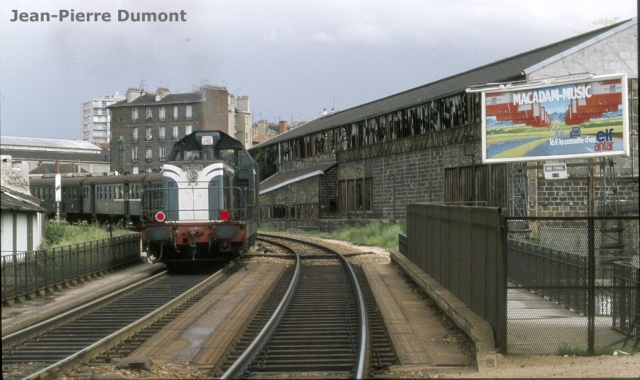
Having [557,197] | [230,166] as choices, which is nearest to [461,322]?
[230,166]

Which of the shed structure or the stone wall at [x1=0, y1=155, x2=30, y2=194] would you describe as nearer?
the stone wall at [x1=0, y1=155, x2=30, y2=194]

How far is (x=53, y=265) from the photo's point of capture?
17750 millimetres

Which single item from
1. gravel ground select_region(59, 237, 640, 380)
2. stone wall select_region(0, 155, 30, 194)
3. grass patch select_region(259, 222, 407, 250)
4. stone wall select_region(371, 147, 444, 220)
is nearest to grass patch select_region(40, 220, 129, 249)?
stone wall select_region(0, 155, 30, 194)

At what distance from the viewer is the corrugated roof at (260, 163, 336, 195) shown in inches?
2092

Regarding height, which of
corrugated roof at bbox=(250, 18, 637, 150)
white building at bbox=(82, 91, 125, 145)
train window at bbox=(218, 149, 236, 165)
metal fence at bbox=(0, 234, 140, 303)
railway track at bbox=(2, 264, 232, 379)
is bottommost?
railway track at bbox=(2, 264, 232, 379)

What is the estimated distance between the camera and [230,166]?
22.7 metres

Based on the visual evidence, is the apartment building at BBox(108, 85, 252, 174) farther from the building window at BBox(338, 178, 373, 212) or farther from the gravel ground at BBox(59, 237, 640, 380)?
the gravel ground at BBox(59, 237, 640, 380)

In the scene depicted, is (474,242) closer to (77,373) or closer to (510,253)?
(510,253)

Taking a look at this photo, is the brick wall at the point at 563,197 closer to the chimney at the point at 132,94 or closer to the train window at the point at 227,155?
the train window at the point at 227,155

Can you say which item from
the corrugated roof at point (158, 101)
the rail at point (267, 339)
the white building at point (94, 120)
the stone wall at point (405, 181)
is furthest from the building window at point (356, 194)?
the white building at point (94, 120)

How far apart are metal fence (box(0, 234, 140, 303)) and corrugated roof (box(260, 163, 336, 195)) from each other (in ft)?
96.1

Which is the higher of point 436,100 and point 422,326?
point 436,100

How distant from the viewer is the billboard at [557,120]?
917 inches

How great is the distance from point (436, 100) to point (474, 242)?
29023 millimetres
